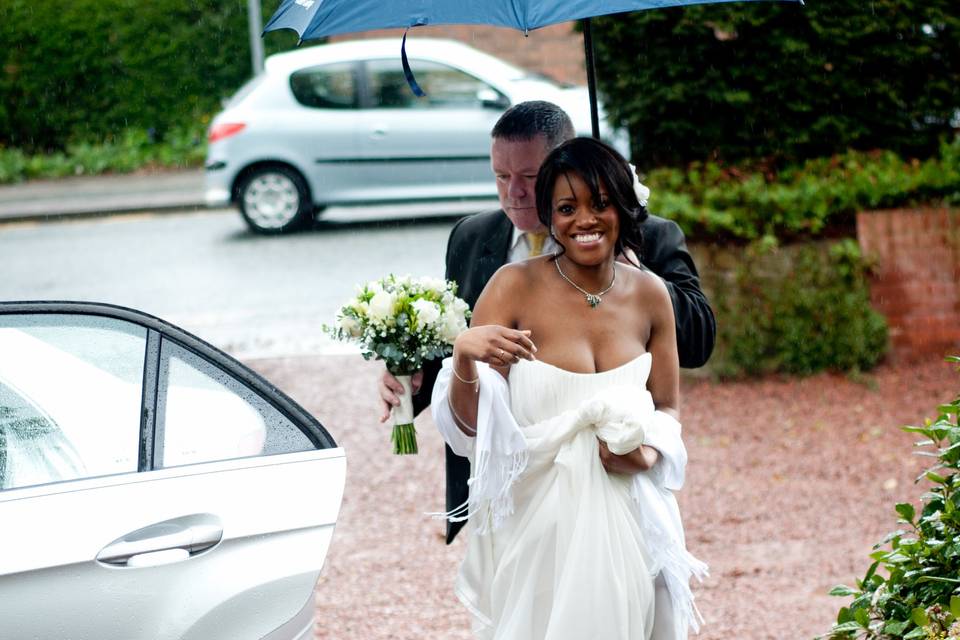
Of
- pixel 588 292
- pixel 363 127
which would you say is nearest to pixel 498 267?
pixel 588 292

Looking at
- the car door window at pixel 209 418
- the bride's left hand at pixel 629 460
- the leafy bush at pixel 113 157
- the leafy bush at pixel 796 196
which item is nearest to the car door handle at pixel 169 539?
the car door window at pixel 209 418

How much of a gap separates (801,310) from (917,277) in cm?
80

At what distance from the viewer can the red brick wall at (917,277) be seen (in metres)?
7.88

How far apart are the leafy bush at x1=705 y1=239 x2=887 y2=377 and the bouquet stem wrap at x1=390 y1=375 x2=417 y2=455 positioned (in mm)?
4623

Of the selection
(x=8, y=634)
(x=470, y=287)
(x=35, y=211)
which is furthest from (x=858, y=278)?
(x=35, y=211)

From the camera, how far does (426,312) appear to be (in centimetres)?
A: 324

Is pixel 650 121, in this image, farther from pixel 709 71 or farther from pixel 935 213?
pixel 935 213

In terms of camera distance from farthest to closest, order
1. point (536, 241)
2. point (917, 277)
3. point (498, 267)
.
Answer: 1. point (917, 277)
2. point (498, 267)
3. point (536, 241)

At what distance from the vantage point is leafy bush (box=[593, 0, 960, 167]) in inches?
319

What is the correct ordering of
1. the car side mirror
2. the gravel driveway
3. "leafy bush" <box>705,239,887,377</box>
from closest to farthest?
the gravel driveway
"leafy bush" <box>705,239,887,377</box>
the car side mirror

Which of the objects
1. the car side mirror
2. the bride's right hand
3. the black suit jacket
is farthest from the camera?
the car side mirror

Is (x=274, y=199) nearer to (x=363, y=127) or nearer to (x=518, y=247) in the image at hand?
(x=363, y=127)

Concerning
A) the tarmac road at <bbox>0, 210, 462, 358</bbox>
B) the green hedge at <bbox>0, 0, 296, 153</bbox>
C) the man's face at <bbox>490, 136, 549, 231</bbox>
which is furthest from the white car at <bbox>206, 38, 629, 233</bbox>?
the man's face at <bbox>490, 136, 549, 231</bbox>

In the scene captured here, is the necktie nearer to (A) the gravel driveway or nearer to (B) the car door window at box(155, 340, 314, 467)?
(B) the car door window at box(155, 340, 314, 467)
